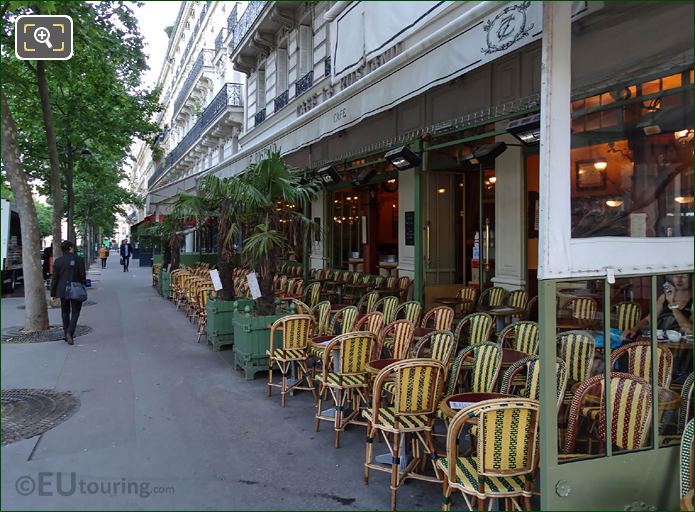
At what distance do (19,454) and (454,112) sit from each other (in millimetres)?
6098

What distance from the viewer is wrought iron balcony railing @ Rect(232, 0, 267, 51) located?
20.6 metres

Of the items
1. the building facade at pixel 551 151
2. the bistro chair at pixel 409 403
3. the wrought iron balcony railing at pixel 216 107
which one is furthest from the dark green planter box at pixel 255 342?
the wrought iron balcony railing at pixel 216 107

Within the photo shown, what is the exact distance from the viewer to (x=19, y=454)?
465cm

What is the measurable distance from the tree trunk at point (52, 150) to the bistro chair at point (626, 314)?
35.0ft

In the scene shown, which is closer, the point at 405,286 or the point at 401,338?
the point at 401,338

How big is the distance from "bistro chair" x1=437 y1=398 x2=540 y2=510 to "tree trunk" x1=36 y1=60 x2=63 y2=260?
34.4 ft

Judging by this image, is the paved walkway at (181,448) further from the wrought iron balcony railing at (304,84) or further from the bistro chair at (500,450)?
the wrought iron balcony railing at (304,84)

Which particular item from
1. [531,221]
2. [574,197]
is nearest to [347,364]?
[574,197]

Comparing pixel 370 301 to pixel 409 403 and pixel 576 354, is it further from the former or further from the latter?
pixel 409 403

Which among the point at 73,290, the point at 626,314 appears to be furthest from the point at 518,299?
the point at 73,290

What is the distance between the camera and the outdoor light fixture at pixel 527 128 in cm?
648

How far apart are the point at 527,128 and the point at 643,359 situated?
11.7ft

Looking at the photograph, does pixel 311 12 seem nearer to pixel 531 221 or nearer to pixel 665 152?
pixel 531 221

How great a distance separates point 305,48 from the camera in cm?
1722
